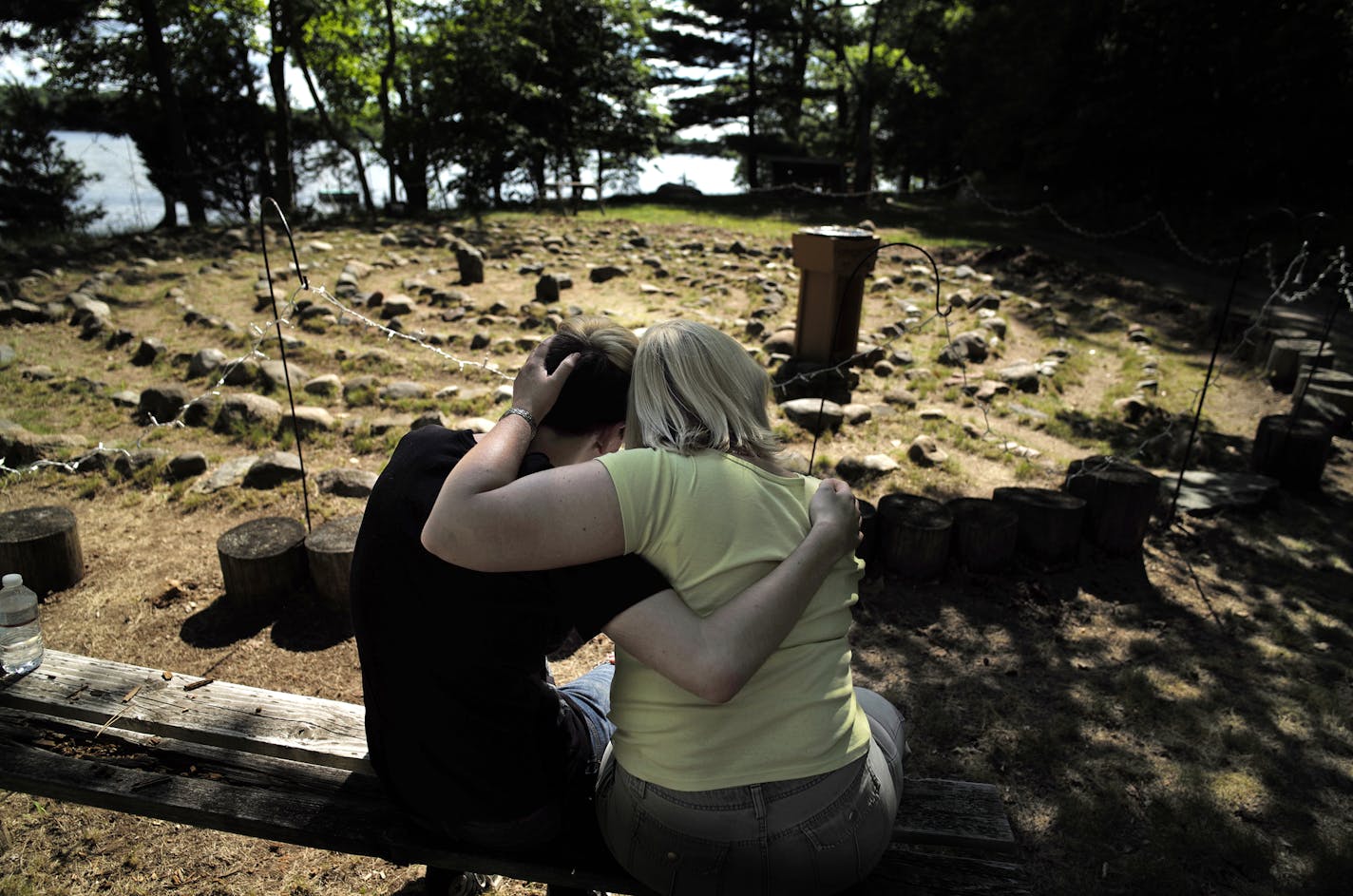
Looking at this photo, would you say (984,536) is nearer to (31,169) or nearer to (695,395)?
(695,395)

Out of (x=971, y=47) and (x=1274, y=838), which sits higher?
(x=971, y=47)

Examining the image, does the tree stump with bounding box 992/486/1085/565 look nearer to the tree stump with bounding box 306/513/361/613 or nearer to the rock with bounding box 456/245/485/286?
the tree stump with bounding box 306/513/361/613

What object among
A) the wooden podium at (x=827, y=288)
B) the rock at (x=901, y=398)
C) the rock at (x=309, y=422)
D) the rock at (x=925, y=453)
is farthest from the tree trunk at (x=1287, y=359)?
the rock at (x=309, y=422)

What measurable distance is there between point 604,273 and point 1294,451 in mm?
7810

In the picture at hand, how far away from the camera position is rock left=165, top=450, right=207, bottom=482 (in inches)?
204

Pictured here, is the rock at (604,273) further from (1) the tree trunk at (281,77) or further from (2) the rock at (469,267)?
(1) the tree trunk at (281,77)

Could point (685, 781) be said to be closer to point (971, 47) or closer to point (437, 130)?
point (437, 130)

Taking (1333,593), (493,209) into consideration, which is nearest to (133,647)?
(1333,593)

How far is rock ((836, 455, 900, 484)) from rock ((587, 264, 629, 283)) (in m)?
6.26

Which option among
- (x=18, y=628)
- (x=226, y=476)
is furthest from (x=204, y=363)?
(x=18, y=628)

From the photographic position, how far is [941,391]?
7.50 metres

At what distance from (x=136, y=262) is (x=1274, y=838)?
12.7 metres

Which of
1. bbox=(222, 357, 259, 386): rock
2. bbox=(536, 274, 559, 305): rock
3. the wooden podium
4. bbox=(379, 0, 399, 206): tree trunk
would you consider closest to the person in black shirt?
the wooden podium

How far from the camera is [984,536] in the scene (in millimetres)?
4293
